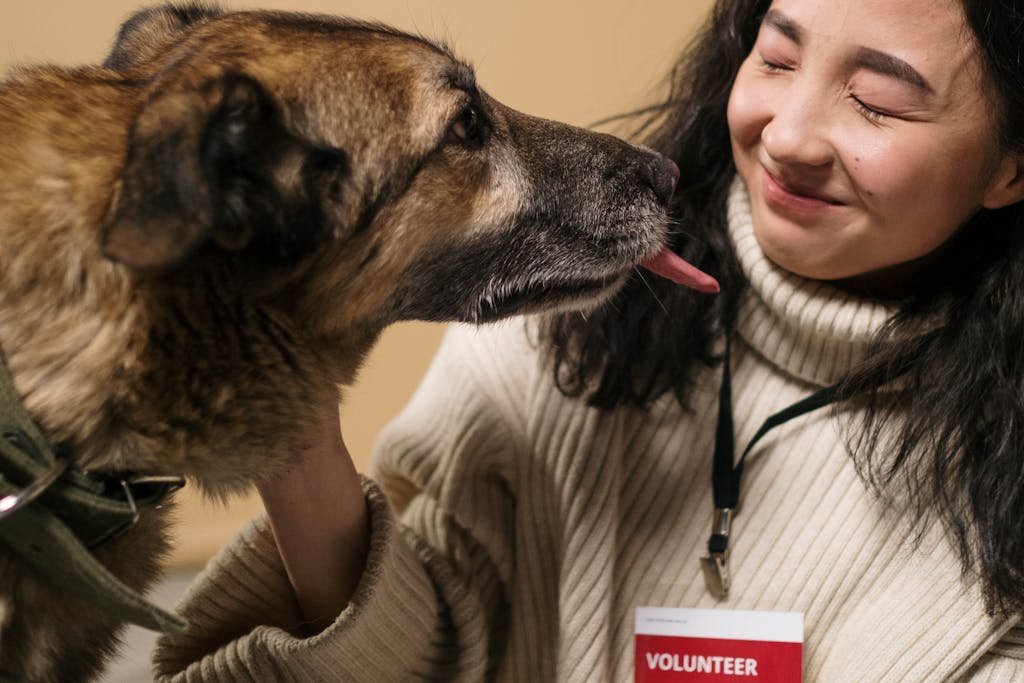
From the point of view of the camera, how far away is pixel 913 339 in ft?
4.07

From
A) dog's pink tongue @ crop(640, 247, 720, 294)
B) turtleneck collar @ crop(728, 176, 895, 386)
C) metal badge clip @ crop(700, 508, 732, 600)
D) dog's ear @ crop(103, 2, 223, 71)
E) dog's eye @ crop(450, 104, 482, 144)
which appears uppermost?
dog's ear @ crop(103, 2, 223, 71)

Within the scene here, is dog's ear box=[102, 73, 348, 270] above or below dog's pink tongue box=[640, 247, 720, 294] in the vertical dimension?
above

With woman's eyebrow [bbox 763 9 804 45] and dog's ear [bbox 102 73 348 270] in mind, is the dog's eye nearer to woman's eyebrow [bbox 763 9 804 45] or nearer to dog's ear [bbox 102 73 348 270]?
dog's ear [bbox 102 73 348 270]

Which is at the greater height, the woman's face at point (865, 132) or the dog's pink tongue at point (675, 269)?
the woman's face at point (865, 132)

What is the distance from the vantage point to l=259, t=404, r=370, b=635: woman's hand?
46.9 inches

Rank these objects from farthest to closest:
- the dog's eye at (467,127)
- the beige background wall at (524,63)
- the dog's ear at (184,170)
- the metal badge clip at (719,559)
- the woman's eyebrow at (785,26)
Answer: the beige background wall at (524,63) → the metal badge clip at (719,559) → the woman's eyebrow at (785,26) → the dog's eye at (467,127) → the dog's ear at (184,170)

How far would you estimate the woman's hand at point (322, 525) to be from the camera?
1192mm

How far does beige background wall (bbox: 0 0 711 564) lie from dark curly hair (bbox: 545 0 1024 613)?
443 mm

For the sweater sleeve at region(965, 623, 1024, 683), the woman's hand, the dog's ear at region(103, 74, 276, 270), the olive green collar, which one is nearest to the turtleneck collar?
the sweater sleeve at region(965, 623, 1024, 683)

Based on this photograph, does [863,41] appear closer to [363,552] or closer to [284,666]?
[363,552]

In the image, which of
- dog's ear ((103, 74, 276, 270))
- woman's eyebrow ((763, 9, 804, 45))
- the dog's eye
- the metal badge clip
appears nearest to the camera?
dog's ear ((103, 74, 276, 270))

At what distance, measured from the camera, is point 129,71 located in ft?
3.52

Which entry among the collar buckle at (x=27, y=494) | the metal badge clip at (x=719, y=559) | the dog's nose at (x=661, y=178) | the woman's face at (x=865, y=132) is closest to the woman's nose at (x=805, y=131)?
the woman's face at (x=865, y=132)

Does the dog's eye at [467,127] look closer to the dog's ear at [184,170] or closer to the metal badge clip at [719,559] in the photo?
the dog's ear at [184,170]
